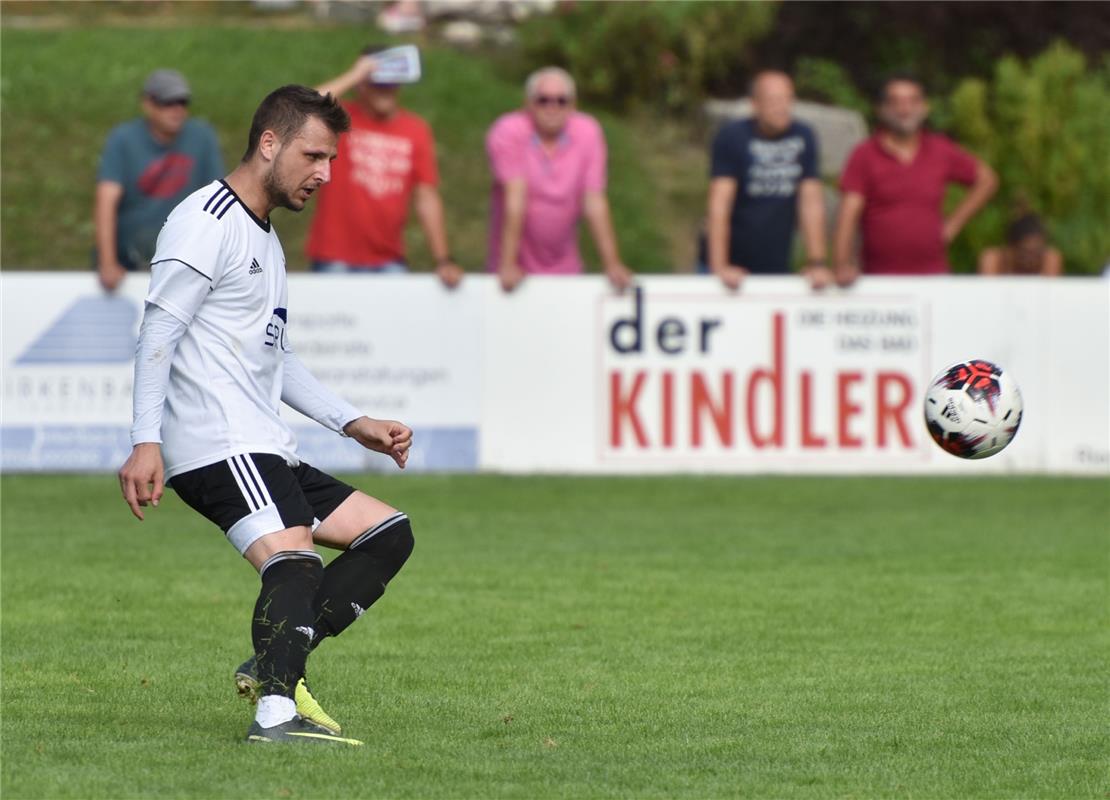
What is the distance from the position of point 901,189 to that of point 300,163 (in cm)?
915

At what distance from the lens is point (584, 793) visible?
588 cm

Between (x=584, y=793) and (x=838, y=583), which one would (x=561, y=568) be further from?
(x=584, y=793)

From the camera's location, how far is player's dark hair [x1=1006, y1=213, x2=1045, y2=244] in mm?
16531

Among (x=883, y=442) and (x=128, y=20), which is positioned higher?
(x=128, y=20)

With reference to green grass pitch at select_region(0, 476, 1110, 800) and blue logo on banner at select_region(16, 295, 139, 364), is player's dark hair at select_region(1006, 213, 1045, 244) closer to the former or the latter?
green grass pitch at select_region(0, 476, 1110, 800)

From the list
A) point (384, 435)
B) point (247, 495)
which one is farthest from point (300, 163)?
point (247, 495)

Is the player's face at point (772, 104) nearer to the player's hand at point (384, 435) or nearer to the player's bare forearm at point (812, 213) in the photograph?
the player's bare forearm at point (812, 213)

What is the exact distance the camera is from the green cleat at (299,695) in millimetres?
6555

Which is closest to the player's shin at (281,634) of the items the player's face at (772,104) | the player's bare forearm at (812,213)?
the player's face at (772,104)

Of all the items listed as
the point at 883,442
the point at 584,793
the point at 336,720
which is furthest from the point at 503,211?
the point at 584,793

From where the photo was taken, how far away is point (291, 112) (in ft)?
21.6

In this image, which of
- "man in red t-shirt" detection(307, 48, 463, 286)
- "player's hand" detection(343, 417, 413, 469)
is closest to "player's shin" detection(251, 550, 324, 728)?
"player's hand" detection(343, 417, 413, 469)

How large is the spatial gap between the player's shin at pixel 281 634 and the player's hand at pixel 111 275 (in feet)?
27.6

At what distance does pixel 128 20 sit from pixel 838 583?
72.6 ft
